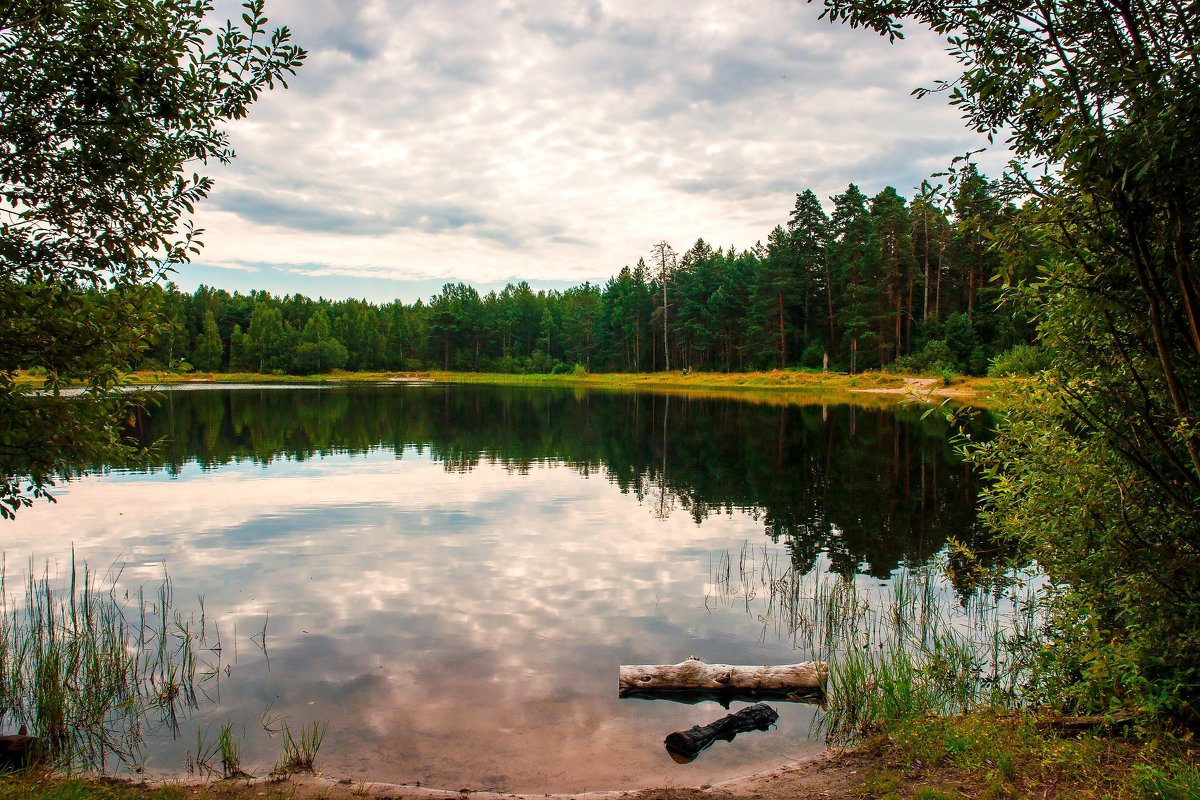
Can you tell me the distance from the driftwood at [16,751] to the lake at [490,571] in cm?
118

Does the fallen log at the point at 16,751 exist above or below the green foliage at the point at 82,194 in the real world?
below

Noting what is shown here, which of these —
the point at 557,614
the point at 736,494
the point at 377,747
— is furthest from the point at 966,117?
the point at 736,494

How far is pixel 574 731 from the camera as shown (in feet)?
30.6

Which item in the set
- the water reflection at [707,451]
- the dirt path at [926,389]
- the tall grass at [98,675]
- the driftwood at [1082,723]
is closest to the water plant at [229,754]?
the tall grass at [98,675]

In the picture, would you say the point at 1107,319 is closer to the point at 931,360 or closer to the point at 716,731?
the point at 716,731

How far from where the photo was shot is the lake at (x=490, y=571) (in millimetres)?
9070

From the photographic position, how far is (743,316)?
104 m

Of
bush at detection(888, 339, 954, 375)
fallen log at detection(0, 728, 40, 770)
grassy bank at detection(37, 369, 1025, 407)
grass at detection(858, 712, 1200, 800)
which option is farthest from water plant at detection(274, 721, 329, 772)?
bush at detection(888, 339, 954, 375)

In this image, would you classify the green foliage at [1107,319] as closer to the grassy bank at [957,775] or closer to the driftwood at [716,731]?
the grassy bank at [957,775]

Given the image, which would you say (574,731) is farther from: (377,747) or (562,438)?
(562,438)

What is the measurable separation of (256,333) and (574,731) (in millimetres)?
162456

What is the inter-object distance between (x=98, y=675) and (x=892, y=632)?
12.6m

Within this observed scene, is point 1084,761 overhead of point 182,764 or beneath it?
overhead

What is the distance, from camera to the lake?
907cm
